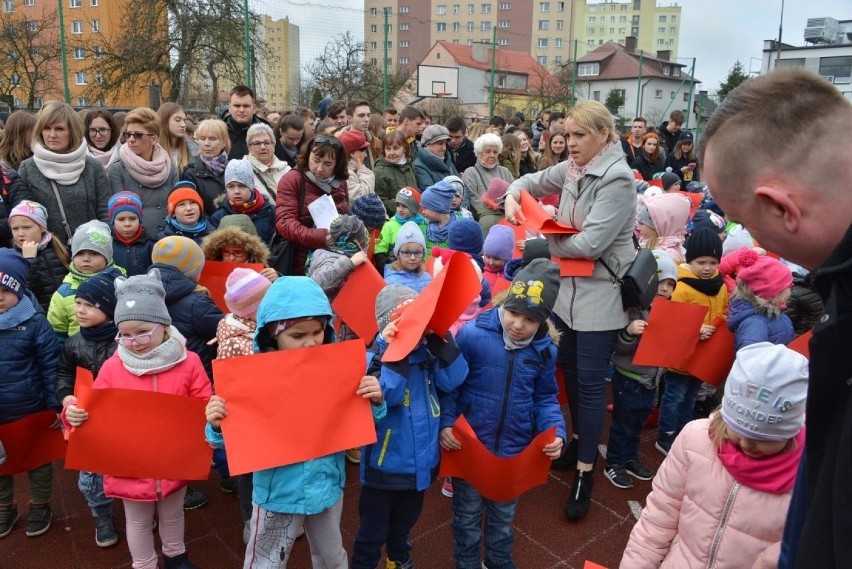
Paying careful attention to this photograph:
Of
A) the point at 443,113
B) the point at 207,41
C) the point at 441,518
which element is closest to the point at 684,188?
the point at 441,518

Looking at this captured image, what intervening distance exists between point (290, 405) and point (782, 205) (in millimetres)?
1840

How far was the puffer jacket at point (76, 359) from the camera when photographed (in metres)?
3.18

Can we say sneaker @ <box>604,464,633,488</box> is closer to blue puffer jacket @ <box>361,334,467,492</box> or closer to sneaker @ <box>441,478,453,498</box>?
sneaker @ <box>441,478,453,498</box>

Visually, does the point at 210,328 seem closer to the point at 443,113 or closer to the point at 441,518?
the point at 441,518

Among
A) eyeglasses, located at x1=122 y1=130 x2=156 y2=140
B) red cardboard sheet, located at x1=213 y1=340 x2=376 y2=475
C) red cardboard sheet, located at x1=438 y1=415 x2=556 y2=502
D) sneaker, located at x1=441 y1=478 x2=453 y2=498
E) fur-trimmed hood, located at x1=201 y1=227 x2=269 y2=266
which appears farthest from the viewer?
eyeglasses, located at x1=122 y1=130 x2=156 y2=140

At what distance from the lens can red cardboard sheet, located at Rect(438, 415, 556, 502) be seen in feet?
9.30

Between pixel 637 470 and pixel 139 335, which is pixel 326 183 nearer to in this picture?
pixel 139 335

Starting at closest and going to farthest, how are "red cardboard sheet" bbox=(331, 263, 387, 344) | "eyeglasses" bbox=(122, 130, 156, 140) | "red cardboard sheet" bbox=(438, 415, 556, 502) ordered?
"red cardboard sheet" bbox=(438, 415, 556, 502) → "red cardboard sheet" bbox=(331, 263, 387, 344) → "eyeglasses" bbox=(122, 130, 156, 140)

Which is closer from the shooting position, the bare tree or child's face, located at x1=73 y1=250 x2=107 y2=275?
child's face, located at x1=73 y1=250 x2=107 y2=275

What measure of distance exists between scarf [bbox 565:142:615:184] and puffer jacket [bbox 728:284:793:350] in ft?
4.34

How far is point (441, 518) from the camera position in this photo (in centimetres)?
366

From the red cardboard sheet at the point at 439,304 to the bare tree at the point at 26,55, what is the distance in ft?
53.3

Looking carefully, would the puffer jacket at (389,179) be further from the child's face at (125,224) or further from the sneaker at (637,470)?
the sneaker at (637,470)

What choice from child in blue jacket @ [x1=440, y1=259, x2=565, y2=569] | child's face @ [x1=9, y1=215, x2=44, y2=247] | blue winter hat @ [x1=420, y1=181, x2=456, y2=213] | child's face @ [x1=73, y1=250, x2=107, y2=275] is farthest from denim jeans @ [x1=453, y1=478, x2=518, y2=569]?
child's face @ [x1=9, y1=215, x2=44, y2=247]
